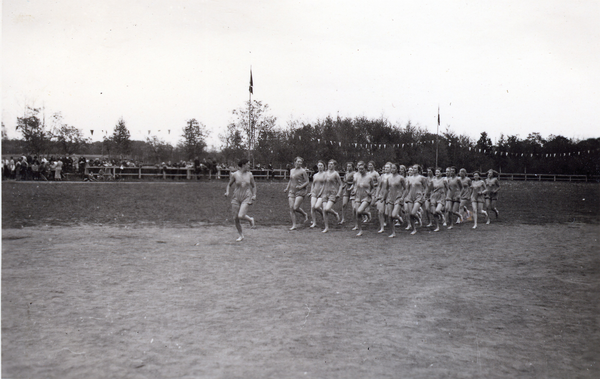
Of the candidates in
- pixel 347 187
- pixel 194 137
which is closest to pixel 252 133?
pixel 194 137

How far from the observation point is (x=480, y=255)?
10.1 m

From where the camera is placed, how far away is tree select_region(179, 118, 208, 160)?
50.3 m

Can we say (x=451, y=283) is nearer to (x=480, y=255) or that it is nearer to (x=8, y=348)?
(x=480, y=255)

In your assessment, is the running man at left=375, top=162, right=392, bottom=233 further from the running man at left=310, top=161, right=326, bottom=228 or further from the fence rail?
the fence rail

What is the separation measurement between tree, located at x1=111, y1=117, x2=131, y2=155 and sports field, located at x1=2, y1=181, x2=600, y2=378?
42.3m

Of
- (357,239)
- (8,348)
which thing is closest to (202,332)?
(8,348)

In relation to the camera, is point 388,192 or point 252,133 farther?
point 252,133

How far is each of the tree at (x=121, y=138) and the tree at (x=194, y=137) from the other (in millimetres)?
6245

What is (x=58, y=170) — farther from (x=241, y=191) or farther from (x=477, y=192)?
(x=477, y=192)

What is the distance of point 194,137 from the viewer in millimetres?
51188

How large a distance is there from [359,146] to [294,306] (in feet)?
174

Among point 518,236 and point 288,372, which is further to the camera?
point 518,236

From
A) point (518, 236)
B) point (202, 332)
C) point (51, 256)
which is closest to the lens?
point (202, 332)

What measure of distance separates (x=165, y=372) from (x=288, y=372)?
100cm
